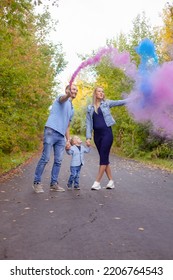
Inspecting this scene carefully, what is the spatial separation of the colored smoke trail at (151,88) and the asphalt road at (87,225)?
1.82m

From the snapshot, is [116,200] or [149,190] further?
[149,190]

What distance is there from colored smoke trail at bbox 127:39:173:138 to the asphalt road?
5.97ft

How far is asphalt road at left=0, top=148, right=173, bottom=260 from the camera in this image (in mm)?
4207

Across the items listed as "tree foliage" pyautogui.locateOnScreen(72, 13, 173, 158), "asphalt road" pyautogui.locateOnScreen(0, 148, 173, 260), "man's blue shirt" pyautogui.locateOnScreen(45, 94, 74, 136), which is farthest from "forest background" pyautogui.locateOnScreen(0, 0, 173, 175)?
"asphalt road" pyautogui.locateOnScreen(0, 148, 173, 260)

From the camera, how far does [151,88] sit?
8727mm

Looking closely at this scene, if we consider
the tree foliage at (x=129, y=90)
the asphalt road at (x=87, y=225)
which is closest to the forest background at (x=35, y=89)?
the tree foliage at (x=129, y=90)

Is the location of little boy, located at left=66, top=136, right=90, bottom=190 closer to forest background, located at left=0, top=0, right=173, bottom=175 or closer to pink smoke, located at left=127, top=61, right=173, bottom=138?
pink smoke, located at left=127, top=61, right=173, bottom=138

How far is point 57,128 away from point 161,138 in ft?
47.6

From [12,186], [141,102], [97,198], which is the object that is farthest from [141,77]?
[12,186]

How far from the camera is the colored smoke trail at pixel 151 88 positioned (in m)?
8.61

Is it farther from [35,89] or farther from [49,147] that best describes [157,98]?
[35,89]

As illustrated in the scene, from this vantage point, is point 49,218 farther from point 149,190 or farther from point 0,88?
point 0,88

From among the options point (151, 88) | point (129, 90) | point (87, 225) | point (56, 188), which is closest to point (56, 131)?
point (56, 188)

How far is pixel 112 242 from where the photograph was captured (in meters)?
4.58
